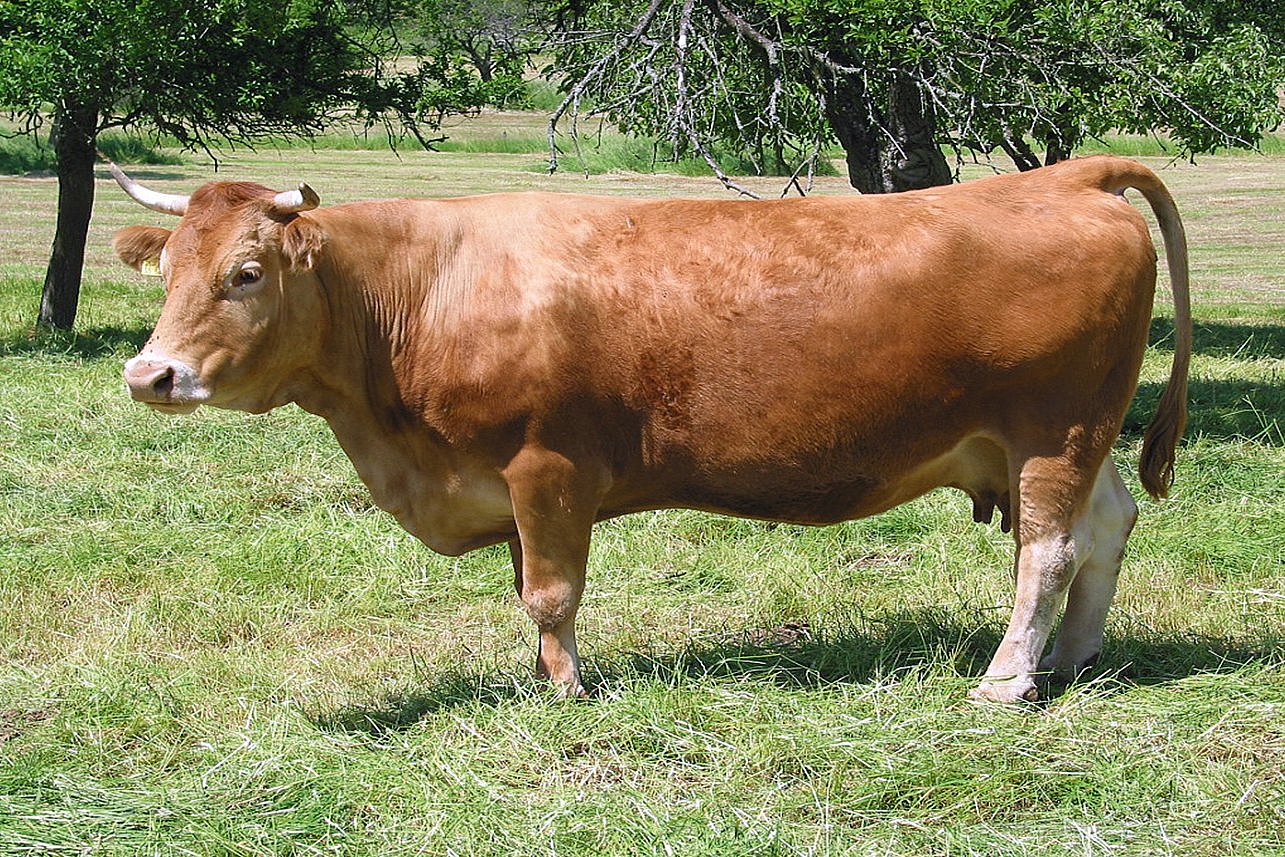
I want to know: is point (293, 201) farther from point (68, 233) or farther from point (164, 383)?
point (68, 233)

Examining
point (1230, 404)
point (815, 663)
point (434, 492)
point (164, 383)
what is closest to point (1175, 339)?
point (815, 663)

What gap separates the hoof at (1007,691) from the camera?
15.1 feet

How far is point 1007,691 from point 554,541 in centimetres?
158

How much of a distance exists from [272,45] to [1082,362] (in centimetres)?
895

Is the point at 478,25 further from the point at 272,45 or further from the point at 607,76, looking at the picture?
the point at 607,76

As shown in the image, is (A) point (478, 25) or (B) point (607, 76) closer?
(B) point (607, 76)

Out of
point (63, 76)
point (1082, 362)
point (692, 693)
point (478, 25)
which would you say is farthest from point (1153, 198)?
point (478, 25)

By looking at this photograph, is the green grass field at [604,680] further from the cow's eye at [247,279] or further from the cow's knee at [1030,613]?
the cow's eye at [247,279]

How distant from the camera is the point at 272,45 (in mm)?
11664

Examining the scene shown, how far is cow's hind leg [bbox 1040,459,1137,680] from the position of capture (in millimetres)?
4926

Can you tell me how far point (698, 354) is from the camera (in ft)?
15.1

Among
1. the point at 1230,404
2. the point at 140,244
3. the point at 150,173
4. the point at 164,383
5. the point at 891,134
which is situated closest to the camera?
the point at 164,383

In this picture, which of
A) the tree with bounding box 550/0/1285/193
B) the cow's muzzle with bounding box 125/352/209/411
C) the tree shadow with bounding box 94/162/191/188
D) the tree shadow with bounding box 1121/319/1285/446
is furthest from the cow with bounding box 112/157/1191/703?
the tree shadow with bounding box 94/162/191/188

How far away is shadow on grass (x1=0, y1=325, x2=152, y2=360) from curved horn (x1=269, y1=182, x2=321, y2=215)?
294 inches
